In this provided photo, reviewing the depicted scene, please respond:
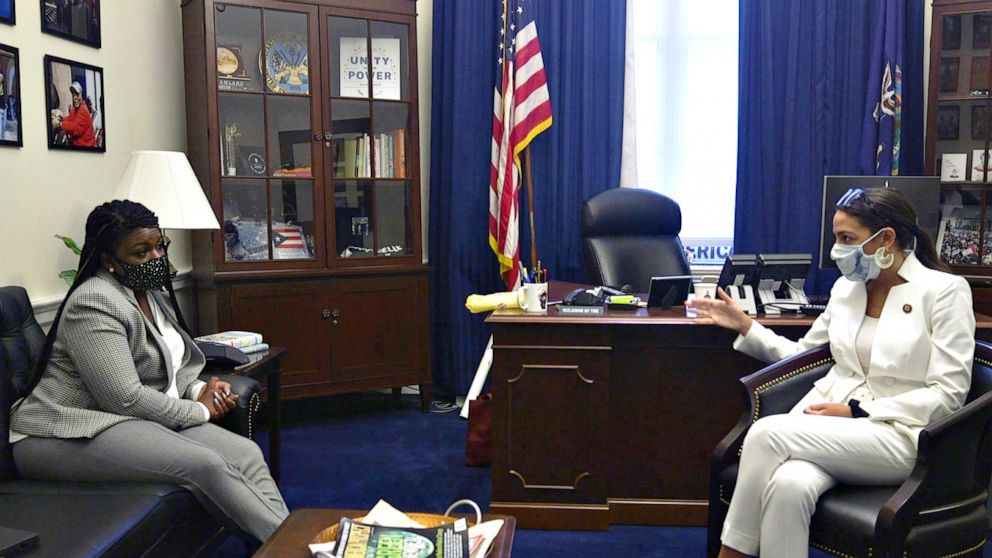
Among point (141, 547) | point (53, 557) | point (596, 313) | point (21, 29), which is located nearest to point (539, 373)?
point (596, 313)

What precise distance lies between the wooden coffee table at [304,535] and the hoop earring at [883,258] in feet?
3.99

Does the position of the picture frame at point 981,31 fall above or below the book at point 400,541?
above

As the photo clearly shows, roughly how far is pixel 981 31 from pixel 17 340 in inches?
159

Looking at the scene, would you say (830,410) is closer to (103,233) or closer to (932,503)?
(932,503)

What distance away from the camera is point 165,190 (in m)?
2.99

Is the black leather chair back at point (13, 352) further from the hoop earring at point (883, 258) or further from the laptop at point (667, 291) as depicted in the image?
the hoop earring at point (883, 258)

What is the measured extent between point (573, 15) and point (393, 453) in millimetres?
2290

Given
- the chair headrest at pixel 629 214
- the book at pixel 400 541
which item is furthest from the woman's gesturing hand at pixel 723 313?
the book at pixel 400 541

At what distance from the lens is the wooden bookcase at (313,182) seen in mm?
3730

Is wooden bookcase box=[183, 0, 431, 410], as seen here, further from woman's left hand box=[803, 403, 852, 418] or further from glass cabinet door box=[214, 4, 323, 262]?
woman's left hand box=[803, 403, 852, 418]

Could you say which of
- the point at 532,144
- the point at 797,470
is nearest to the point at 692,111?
the point at 532,144

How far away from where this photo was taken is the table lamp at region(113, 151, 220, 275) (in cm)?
296

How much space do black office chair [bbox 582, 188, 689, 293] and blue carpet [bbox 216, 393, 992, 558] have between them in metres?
0.99

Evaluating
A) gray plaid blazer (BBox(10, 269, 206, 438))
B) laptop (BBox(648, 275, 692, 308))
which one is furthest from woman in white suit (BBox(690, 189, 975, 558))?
gray plaid blazer (BBox(10, 269, 206, 438))
